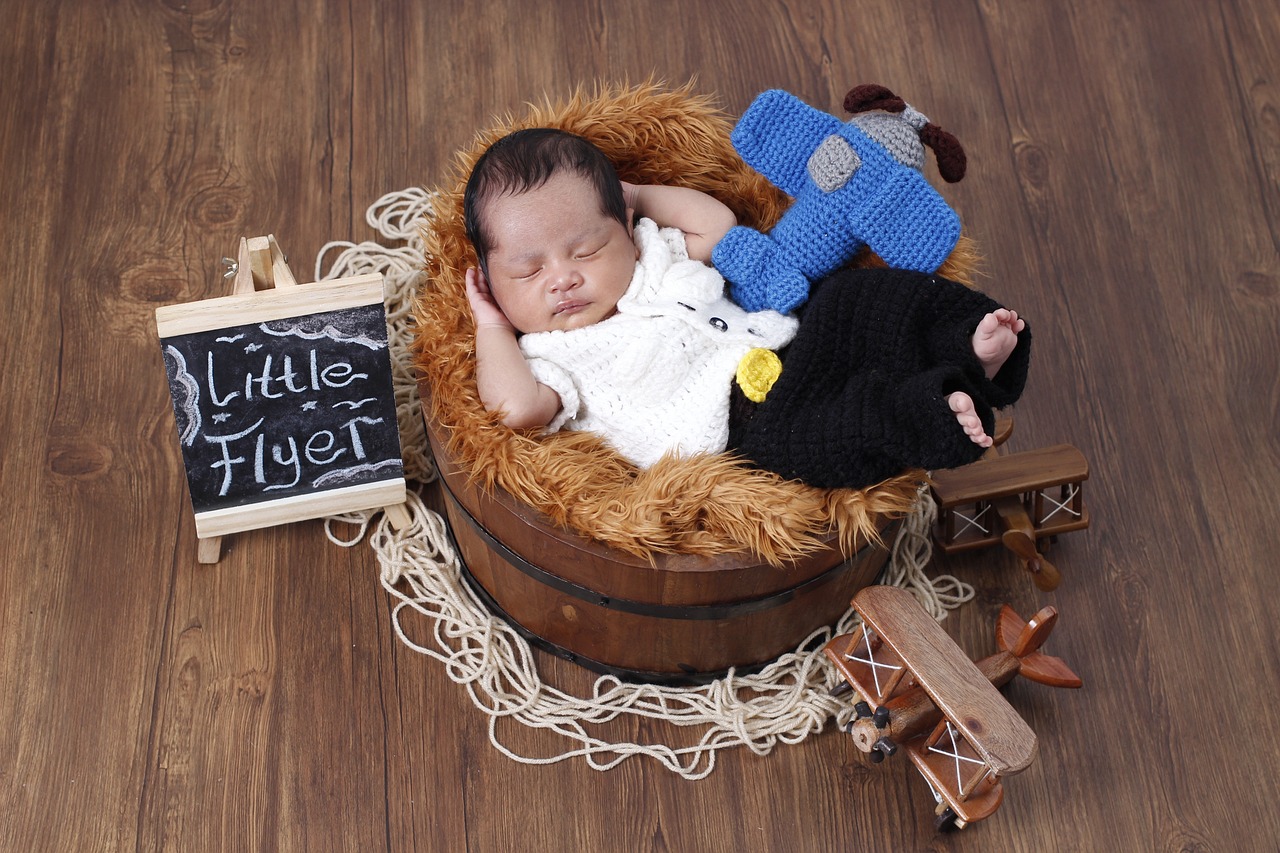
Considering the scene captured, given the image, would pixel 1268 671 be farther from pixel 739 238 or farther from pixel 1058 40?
pixel 1058 40

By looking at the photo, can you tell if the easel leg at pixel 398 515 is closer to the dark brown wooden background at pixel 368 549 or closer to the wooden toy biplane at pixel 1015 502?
the dark brown wooden background at pixel 368 549

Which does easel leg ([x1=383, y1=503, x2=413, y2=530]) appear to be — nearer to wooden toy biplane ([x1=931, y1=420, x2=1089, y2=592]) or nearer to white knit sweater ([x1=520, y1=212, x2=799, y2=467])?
white knit sweater ([x1=520, y1=212, x2=799, y2=467])

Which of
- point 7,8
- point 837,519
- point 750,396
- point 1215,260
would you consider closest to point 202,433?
point 750,396

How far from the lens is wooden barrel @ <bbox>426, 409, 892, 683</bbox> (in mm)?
1369

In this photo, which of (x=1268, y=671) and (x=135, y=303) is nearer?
(x=1268, y=671)

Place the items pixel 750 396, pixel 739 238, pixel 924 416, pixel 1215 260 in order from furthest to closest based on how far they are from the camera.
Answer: pixel 1215 260 → pixel 739 238 → pixel 750 396 → pixel 924 416

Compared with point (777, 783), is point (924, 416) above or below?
above

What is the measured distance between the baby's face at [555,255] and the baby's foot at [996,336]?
443mm

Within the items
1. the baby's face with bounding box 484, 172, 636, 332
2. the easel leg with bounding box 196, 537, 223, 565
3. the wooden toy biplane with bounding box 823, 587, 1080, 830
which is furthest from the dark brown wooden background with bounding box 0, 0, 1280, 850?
the baby's face with bounding box 484, 172, 636, 332

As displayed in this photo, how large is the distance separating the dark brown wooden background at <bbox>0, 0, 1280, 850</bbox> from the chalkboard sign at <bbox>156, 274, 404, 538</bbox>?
0.44ft

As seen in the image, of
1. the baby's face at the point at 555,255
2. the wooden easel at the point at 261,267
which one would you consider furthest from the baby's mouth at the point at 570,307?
the wooden easel at the point at 261,267

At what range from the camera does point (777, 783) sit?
59.6 inches

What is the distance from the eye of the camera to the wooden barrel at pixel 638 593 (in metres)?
1.37

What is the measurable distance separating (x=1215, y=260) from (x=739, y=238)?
0.94m
